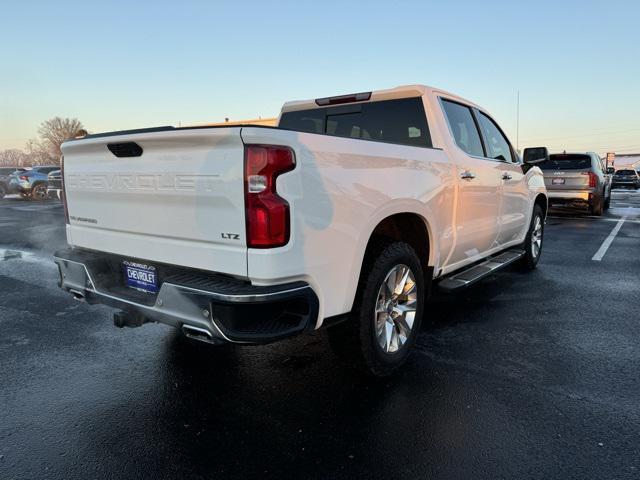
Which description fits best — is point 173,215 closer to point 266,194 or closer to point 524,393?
point 266,194

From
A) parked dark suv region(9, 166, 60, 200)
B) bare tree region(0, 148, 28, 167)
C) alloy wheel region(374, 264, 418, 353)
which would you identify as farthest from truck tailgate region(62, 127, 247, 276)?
bare tree region(0, 148, 28, 167)

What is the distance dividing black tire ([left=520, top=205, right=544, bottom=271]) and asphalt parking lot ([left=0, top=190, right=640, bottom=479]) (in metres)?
1.57

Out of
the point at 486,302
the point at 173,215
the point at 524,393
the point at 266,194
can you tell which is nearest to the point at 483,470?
the point at 524,393

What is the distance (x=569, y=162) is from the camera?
12.9 m

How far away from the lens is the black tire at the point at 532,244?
614 centimetres

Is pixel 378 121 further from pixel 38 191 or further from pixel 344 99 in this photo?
pixel 38 191

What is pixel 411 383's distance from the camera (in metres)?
3.12

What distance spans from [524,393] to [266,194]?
207 centimetres

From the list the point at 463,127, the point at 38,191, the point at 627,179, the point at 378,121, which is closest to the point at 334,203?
the point at 378,121

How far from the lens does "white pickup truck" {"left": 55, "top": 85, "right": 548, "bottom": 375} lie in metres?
2.30

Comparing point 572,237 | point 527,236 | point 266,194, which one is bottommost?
point 572,237

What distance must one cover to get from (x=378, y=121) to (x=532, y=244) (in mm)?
3345

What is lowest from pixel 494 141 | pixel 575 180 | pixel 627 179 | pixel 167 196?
pixel 627 179

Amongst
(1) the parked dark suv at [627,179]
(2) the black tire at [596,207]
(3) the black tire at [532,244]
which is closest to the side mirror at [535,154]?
(3) the black tire at [532,244]
